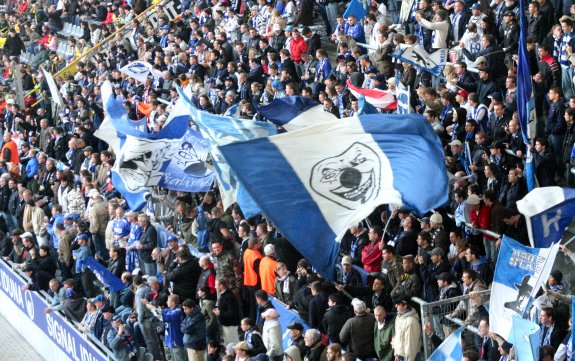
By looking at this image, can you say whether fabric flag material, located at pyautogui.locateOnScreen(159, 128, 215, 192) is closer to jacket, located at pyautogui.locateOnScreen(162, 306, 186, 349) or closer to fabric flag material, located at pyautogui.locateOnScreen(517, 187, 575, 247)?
jacket, located at pyautogui.locateOnScreen(162, 306, 186, 349)

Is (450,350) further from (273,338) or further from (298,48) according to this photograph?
(298,48)

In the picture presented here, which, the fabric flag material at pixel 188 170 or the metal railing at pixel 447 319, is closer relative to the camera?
the metal railing at pixel 447 319

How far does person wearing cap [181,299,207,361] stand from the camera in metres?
17.3

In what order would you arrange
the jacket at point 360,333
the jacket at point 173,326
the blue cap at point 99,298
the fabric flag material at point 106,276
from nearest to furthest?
1. the jacket at point 360,333
2. the jacket at point 173,326
3. the blue cap at point 99,298
4. the fabric flag material at point 106,276

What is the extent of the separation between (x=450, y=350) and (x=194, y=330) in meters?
4.80

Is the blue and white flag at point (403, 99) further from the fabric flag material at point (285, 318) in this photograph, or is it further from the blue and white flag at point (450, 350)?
the blue and white flag at point (450, 350)

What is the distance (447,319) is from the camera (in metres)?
15.1

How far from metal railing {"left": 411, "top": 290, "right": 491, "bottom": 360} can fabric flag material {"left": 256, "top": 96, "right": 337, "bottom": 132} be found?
170 inches

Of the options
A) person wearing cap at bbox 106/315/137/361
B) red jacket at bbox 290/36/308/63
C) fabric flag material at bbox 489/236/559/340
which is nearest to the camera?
fabric flag material at bbox 489/236/559/340

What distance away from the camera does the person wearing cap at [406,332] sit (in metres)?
14.8

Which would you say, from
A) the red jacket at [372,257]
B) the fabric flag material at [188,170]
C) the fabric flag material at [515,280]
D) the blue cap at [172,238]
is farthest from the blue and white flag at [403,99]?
the fabric flag material at [515,280]

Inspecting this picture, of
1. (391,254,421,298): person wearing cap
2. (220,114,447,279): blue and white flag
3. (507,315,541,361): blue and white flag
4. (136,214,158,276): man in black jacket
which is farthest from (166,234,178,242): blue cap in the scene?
(507,315,541,361): blue and white flag

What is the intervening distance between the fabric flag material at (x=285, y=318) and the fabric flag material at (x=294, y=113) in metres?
2.83

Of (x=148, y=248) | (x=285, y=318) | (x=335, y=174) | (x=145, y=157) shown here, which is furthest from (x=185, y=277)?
(x=335, y=174)
